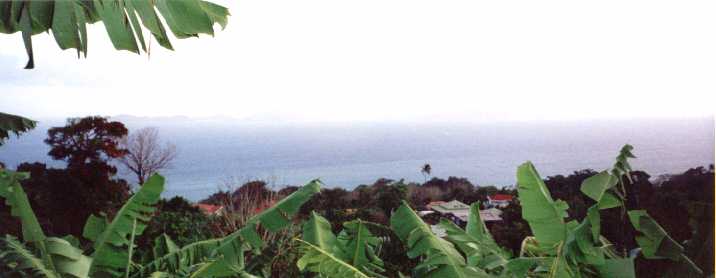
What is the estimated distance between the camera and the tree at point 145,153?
536 cm

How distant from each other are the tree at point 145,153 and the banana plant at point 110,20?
15.1 ft

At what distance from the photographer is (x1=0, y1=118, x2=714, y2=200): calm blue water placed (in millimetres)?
2443

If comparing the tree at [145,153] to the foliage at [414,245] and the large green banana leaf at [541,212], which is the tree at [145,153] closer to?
the foliage at [414,245]

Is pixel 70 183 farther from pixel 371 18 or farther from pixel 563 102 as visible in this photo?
pixel 563 102

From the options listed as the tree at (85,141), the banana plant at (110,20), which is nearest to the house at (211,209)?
the tree at (85,141)

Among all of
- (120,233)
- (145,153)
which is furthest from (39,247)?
(145,153)

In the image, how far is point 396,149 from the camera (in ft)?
34.6

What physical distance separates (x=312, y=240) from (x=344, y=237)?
0.41 m

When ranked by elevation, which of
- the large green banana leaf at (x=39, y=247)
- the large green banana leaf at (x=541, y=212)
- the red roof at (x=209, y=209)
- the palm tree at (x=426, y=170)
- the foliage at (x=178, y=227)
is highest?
the large green banana leaf at (x=541, y=212)

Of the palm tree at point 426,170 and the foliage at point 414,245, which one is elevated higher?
the foliage at point 414,245

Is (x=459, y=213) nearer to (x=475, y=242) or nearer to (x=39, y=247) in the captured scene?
(x=475, y=242)

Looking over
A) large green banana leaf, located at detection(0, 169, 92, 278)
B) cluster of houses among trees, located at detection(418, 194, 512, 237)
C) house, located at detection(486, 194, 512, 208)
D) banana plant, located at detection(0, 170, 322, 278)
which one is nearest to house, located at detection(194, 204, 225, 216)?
cluster of houses among trees, located at detection(418, 194, 512, 237)

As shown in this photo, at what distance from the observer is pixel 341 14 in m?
2.41

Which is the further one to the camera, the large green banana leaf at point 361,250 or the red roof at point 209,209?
the red roof at point 209,209
